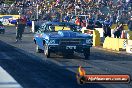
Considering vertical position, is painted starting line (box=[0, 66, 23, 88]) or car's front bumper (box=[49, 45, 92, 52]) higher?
painted starting line (box=[0, 66, 23, 88])

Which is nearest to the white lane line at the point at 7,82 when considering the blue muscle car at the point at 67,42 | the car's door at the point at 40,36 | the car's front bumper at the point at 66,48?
the blue muscle car at the point at 67,42

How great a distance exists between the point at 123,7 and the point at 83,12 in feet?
15.9

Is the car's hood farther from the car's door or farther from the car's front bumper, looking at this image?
the car's door

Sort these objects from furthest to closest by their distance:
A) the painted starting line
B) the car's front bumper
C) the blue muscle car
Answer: the car's front bumper < the blue muscle car < the painted starting line

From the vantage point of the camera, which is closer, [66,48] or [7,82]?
[7,82]

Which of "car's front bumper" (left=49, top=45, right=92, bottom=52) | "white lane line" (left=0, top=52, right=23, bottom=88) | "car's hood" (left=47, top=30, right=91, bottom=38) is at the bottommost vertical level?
"car's front bumper" (left=49, top=45, right=92, bottom=52)

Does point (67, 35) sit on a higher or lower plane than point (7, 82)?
higher

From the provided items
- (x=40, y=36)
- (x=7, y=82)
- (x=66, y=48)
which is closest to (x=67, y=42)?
(x=66, y=48)

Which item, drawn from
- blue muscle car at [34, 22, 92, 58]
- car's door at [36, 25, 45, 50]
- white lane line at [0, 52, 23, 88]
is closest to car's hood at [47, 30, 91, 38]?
blue muscle car at [34, 22, 92, 58]

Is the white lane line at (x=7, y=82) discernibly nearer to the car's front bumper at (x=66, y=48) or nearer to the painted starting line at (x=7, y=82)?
the painted starting line at (x=7, y=82)

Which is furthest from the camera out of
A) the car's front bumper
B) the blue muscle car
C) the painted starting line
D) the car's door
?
the car's door

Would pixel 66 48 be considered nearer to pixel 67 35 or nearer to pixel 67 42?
pixel 67 42

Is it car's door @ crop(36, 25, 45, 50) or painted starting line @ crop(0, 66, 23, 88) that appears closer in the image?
painted starting line @ crop(0, 66, 23, 88)

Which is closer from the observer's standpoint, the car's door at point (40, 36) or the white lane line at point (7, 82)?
the white lane line at point (7, 82)
